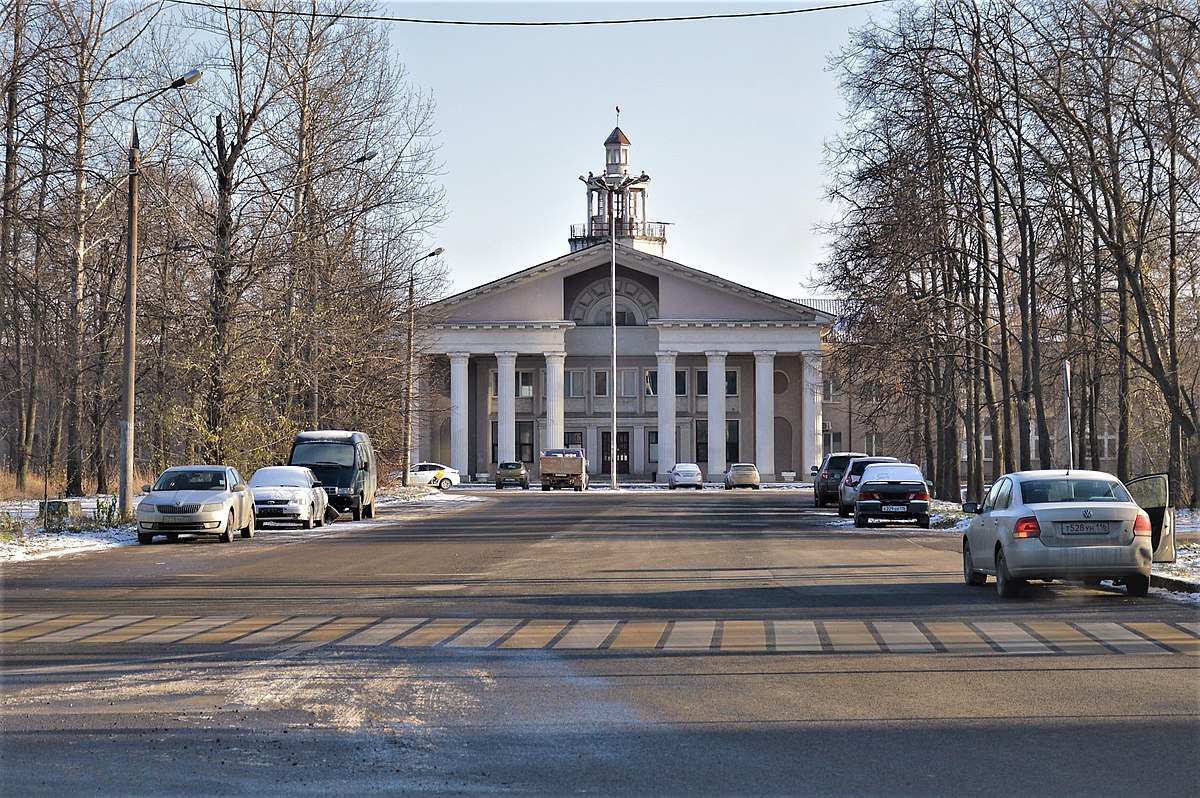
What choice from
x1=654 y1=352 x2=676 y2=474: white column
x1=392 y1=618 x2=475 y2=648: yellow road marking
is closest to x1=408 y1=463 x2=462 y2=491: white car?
x1=654 y1=352 x2=676 y2=474: white column

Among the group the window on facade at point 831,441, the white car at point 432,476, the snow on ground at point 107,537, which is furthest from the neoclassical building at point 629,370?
the snow on ground at point 107,537

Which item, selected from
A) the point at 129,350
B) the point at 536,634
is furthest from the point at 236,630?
the point at 129,350

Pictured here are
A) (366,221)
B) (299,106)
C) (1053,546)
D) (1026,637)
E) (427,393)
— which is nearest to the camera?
(1026,637)

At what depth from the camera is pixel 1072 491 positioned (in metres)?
17.7

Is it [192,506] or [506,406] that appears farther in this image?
[506,406]

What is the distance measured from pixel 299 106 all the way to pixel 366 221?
6.03 m

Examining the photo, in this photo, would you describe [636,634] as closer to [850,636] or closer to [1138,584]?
[850,636]

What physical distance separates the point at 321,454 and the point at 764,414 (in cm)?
5220

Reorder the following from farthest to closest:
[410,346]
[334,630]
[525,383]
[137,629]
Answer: [525,383], [410,346], [137,629], [334,630]

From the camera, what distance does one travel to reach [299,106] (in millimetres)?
47625

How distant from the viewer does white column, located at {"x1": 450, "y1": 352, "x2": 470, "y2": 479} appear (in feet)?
296

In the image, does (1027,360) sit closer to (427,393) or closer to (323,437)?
(323,437)

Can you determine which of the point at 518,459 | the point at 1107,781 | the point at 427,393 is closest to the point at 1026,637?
the point at 1107,781

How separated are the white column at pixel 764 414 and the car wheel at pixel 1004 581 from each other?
238ft
